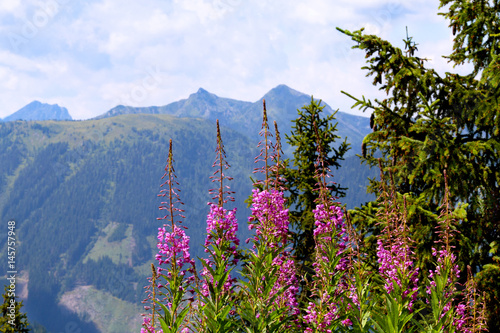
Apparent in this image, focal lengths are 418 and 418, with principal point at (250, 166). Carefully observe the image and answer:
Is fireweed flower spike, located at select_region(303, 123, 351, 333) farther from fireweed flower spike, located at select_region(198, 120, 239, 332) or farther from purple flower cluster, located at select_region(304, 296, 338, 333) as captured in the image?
fireweed flower spike, located at select_region(198, 120, 239, 332)

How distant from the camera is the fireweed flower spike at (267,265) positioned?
4805mm

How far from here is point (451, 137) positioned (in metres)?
10.3

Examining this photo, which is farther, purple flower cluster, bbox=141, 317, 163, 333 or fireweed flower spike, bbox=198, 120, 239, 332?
purple flower cluster, bbox=141, 317, 163, 333

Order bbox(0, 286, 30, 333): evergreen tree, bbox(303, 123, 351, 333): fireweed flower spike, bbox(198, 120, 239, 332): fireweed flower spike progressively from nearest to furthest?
bbox(198, 120, 239, 332): fireweed flower spike → bbox(303, 123, 351, 333): fireweed flower spike → bbox(0, 286, 30, 333): evergreen tree

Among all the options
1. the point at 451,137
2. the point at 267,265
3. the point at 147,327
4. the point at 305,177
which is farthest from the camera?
the point at 305,177

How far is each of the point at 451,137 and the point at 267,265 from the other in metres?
7.30

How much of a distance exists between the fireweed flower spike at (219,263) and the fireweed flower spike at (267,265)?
23 cm

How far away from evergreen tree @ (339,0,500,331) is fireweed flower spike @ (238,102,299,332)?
4057 mm

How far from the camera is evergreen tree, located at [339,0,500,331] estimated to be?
32.3 feet

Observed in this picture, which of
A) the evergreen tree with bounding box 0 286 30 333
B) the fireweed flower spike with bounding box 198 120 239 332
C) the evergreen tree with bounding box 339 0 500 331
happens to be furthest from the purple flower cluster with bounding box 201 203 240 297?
the evergreen tree with bounding box 0 286 30 333

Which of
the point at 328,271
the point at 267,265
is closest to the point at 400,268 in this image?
the point at 328,271

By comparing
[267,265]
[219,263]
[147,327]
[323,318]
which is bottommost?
[147,327]

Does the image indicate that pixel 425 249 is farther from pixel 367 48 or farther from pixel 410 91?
pixel 367 48

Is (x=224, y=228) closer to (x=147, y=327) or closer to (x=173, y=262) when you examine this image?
(x=173, y=262)
